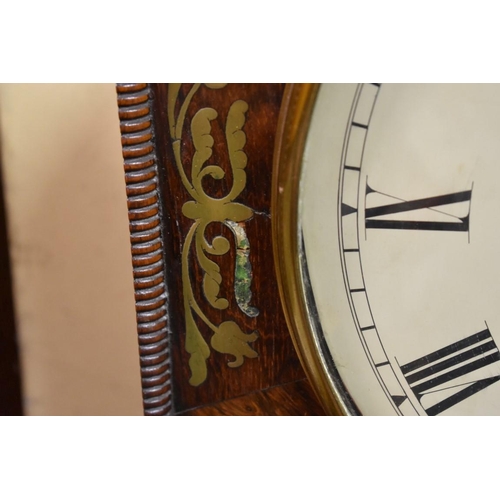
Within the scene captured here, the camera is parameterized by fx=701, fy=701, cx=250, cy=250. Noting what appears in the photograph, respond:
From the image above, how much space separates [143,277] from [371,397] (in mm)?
238

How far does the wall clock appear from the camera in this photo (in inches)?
21.8

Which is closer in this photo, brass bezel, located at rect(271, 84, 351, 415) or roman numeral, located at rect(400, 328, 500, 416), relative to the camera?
brass bezel, located at rect(271, 84, 351, 415)

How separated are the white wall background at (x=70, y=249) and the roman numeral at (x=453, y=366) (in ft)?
0.96

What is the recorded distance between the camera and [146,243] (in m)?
0.64

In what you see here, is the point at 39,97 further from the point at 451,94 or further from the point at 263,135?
the point at 451,94

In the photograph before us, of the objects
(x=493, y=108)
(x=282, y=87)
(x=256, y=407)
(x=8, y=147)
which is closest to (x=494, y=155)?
(x=493, y=108)

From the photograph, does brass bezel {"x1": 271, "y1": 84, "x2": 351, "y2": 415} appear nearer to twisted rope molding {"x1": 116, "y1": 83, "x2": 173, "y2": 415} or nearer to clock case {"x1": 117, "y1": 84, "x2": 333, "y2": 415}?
clock case {"x1": 117, "y1": 84, "x2": 333, "y2": 415}

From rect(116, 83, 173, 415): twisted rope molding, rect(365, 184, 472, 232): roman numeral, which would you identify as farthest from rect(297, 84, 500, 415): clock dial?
rect(116, 83, 173, 415): twisted rope molding

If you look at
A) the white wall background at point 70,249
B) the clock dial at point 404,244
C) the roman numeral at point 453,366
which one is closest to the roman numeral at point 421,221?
the clock dial at point 404,244

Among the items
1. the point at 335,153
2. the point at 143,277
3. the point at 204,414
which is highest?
the point at 335,153

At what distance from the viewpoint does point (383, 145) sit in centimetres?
57

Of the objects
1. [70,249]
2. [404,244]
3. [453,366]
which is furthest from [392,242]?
[70,249]

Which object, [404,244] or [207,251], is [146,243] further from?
[404,244]

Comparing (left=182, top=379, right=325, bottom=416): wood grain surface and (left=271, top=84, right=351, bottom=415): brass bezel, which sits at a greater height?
(left=271, top=84, right=351, bottom=415): brass bezel
